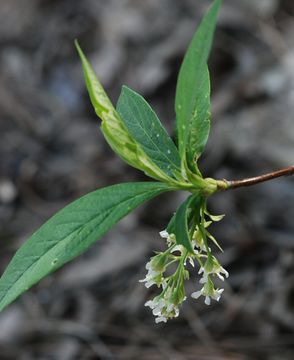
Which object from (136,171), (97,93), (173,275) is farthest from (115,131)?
(136,171)

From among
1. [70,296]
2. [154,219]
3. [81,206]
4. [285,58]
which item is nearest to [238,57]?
[285,58]

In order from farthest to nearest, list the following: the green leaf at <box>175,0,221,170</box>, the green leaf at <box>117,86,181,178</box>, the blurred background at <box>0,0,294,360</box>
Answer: the blurred background at <box>0,0,294,360</box> → the green leaf at <box>117,86,181,178</box> → the green leaf at <box>175,0,221,170</box>

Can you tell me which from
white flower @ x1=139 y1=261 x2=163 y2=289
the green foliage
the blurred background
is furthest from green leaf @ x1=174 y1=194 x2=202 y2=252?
the blurred background

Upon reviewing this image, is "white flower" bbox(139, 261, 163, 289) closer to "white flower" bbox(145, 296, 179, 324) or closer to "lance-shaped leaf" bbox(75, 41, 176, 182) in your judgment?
"white flower" bbox(145, 296, 179, 324)

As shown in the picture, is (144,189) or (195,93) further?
(144,189)

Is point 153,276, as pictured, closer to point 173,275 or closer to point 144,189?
point 173,275

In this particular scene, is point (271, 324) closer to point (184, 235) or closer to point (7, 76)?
point (184, 235)

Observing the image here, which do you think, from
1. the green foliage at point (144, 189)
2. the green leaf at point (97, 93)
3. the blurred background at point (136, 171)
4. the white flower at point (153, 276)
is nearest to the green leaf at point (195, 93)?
the green foliage at point (144, 189)

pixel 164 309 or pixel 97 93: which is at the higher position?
pixel 97 93
